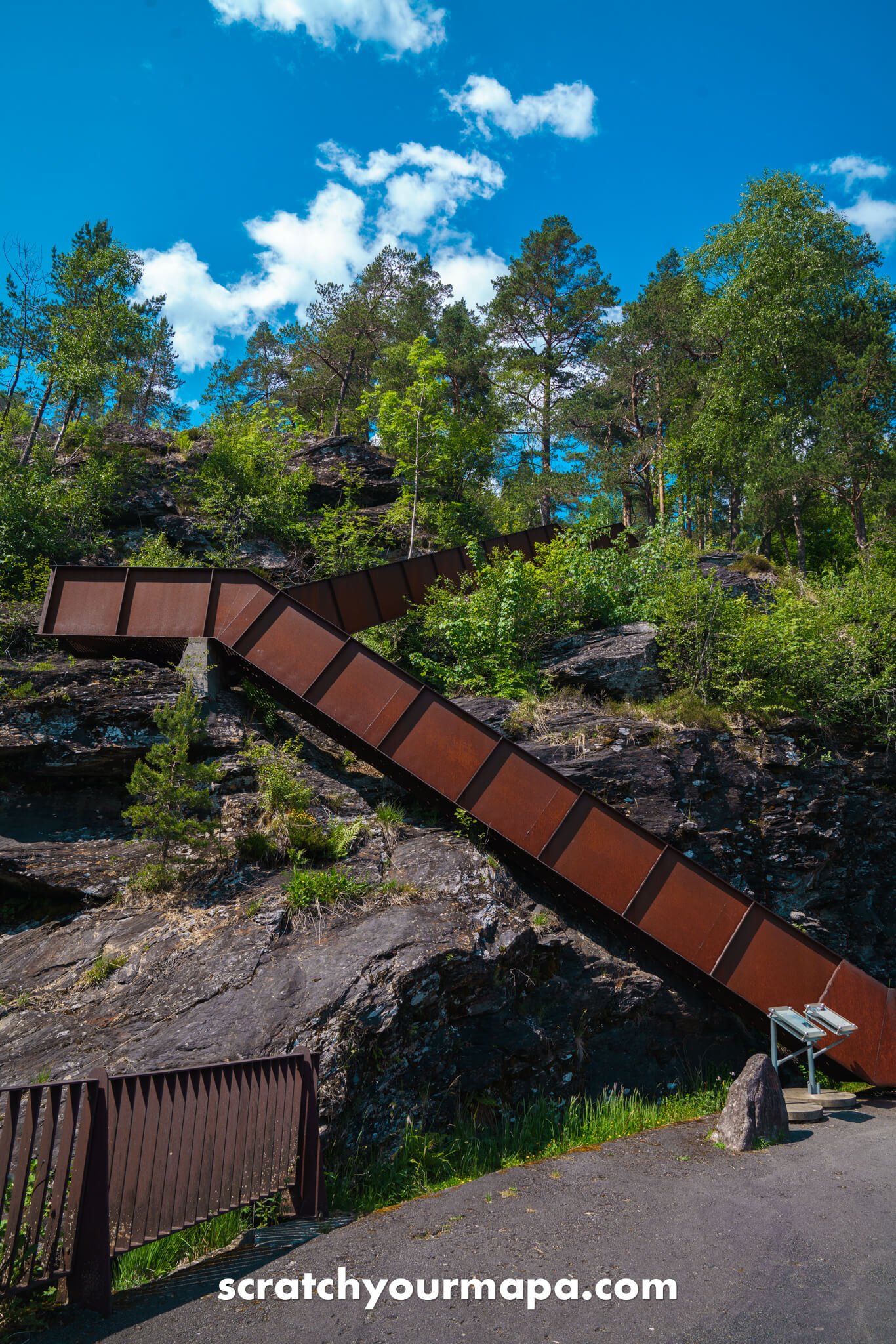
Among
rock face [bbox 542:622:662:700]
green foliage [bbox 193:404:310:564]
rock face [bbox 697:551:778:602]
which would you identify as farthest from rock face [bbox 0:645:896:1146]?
green foliage [bbox 193:404:310:564]

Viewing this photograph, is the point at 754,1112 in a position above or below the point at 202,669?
below

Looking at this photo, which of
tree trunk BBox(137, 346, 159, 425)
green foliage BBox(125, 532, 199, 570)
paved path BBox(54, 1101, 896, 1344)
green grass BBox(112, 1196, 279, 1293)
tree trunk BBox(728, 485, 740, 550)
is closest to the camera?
paved path BBox(54, 1101, 896, 1344)

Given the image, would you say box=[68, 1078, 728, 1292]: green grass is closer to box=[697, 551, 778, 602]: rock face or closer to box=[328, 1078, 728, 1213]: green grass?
box=[328, 1078, 728, 1213]: green grass

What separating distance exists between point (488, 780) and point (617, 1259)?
270 inches

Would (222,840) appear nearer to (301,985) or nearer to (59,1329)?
(301,985)

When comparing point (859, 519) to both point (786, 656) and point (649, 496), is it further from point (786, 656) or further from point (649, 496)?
point (649, 496)

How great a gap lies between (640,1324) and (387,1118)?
135 inches

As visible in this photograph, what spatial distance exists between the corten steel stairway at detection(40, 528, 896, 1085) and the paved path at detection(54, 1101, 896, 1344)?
2902 mm

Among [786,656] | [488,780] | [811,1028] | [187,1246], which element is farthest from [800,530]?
[187,1246]

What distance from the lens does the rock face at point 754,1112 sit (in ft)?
28.9

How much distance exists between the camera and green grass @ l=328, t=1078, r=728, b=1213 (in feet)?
24.0

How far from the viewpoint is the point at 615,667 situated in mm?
15836

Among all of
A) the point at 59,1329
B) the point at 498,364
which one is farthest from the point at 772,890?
the point at 498,364

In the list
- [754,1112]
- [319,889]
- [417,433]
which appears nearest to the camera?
[754,1112]
